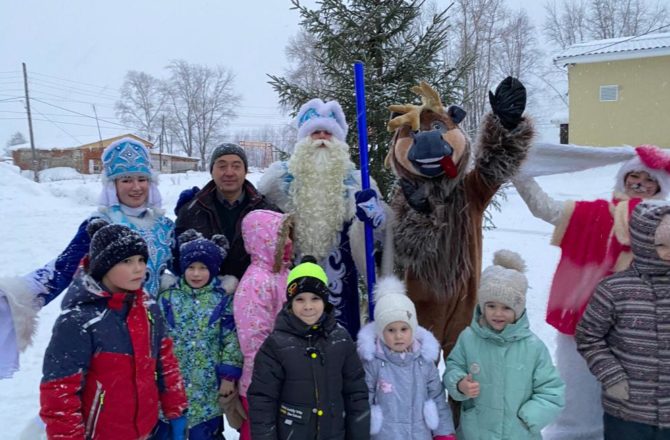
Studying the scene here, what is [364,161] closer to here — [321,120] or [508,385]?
[321,120]

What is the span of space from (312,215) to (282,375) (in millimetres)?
1208

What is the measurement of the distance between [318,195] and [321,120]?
1.90 feet

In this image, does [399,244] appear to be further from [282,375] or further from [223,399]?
[223,399]

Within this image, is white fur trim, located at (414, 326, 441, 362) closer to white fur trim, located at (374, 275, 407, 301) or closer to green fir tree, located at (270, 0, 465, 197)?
white fur trim, located at (374, 275, 407, 301)

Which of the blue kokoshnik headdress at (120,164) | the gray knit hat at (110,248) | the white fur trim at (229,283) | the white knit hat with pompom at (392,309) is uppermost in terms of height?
the blue kokoshnik headdress at (120,164)

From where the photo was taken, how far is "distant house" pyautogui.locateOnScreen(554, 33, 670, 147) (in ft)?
68.2

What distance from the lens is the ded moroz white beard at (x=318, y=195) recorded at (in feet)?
11.5

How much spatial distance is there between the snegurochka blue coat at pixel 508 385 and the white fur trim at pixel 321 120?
1.74m

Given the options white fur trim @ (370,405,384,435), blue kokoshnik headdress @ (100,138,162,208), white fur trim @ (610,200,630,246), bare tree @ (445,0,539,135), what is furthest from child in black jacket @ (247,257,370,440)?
bare tree @ (445,0,539,135)

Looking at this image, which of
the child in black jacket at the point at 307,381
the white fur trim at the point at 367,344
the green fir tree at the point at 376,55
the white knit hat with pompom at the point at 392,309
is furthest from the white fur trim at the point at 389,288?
the green fir tree at the point at 376,55

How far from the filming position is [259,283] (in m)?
3.02

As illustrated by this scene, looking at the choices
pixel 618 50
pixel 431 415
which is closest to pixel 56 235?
pixel 431 415

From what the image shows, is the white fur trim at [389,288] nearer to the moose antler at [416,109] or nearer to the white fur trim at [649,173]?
the moose antler at [416,109]

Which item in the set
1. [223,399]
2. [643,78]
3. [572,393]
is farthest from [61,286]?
[643,78]
